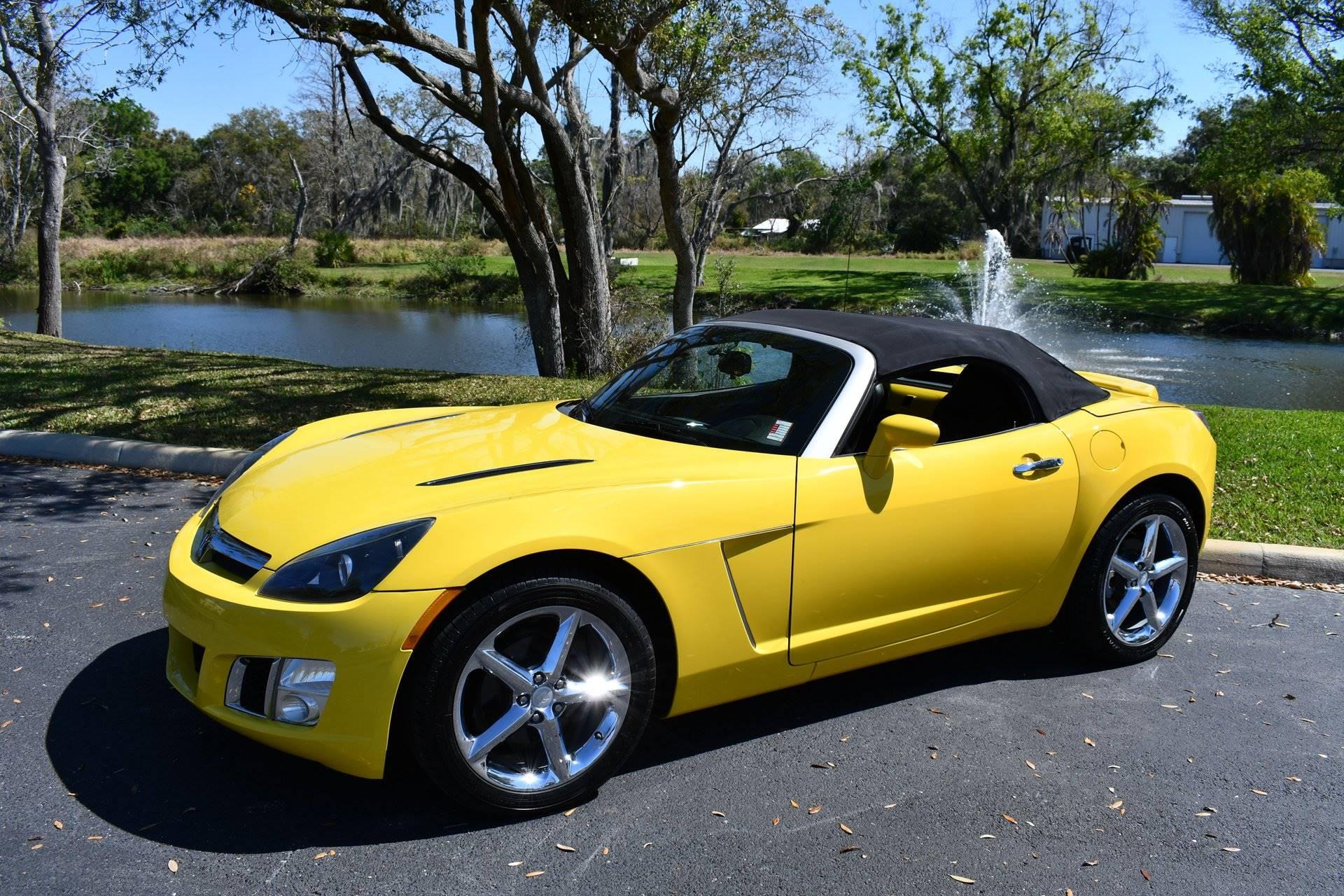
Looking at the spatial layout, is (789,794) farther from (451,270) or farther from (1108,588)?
(451,270)

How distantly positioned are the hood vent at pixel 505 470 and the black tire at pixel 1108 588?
217cm

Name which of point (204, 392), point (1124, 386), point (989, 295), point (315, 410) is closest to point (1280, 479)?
point (1124, 386)

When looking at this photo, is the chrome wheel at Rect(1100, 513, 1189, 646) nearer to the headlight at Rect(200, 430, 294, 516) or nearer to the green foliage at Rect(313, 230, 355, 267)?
the headlight at Rect(200, 430, 294, 516)

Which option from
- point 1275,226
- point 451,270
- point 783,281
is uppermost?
point 1275,226

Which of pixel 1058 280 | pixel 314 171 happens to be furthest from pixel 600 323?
pixel 314 171

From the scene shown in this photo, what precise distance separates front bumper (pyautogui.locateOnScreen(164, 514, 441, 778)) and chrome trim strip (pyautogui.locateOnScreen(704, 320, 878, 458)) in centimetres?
146

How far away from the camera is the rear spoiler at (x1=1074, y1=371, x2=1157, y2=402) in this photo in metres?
4.83

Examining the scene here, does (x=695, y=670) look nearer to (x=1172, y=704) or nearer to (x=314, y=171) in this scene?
(x=1172, y=704)

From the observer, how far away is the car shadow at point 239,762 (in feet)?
9.90

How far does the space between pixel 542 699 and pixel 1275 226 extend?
38709mm

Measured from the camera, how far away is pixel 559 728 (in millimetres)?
3170

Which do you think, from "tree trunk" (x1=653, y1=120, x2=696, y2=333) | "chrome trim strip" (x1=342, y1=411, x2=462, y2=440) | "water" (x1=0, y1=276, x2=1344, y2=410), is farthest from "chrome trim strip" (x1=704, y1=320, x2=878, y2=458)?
"water" (x1=0, y1=276, x2=1344, y2=410)

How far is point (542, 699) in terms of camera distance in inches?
123

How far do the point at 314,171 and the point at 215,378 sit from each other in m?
60.5
